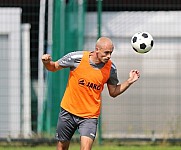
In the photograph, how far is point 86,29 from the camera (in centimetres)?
1305

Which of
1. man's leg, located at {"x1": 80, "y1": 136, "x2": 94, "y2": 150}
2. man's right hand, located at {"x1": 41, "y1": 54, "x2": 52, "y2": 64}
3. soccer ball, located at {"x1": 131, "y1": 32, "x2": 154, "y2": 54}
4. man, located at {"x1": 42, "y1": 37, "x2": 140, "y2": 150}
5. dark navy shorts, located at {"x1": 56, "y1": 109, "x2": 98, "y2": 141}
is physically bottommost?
man's leg, located at {"x1": 80, "y1": 136, "x2": 94, "y2": 150}

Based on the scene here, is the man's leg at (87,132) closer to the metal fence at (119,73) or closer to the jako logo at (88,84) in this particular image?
the jako logo at (88,84)

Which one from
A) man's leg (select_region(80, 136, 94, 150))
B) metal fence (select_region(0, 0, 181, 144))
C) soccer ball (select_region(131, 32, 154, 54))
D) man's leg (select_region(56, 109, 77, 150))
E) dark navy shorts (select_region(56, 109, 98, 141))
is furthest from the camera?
metal fence (select_region(0, 0, 181, 144))

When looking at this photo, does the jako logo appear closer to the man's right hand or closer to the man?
the man

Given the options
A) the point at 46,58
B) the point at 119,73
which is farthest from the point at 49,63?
the point at 119,73

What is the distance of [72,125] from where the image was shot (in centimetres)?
845

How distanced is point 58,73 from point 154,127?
75.5 inches

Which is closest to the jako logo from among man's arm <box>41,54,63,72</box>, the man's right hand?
man's arm <box>41,54,63,72</box>

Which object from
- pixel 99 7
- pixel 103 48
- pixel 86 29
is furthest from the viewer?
pixel 86 29

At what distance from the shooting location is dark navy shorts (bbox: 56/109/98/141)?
8227 mm

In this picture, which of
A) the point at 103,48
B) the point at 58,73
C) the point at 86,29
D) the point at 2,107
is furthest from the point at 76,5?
the point at 103,48

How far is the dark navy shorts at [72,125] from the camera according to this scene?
8.23 meters

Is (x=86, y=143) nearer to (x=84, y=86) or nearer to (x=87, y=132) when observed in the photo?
(x=87, y=132)

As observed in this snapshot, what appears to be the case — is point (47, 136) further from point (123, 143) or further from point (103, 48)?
point (103, 48)
